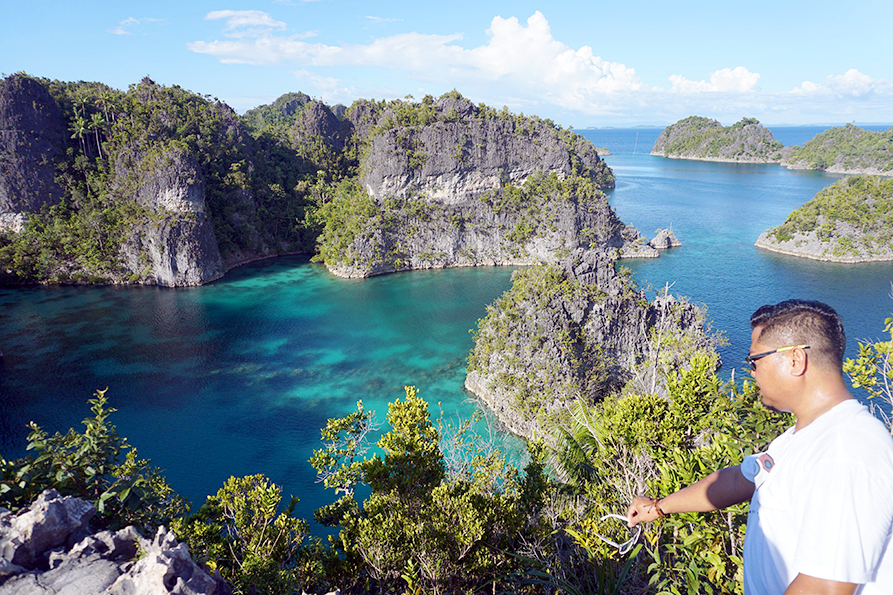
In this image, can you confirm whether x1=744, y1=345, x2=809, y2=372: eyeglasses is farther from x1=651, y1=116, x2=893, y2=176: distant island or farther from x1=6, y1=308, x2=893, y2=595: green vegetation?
x1=651, y1=116, x2=893, y2=176: distant island

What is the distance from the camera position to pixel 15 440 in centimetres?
1995

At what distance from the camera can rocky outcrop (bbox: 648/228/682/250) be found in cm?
5122

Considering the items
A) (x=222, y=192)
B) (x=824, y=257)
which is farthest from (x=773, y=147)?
(x=222, y=192)

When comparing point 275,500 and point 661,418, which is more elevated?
point 661,418

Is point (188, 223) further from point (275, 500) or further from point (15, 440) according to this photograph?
point (275, 500)

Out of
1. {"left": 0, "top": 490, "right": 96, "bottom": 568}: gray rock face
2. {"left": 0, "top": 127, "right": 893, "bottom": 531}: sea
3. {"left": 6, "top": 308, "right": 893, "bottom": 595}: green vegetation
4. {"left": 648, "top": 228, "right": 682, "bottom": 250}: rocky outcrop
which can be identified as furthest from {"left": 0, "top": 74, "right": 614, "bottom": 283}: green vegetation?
{"left": 0, "top": 490, "right": 96, "bottom": 568}: gray rock face

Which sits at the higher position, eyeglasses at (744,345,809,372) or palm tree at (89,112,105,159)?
palm tree at (89,112,105,159)

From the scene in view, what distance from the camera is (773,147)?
12850 centimetres

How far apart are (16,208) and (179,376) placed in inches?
1225

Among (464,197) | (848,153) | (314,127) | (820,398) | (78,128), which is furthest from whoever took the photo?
(848,153)

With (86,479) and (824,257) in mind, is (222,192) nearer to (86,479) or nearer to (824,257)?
(86,479)

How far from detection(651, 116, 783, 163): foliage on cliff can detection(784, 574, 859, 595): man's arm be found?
15686 centimetres

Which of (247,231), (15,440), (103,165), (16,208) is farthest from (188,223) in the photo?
(15,440)

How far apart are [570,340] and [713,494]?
63.6 feet
